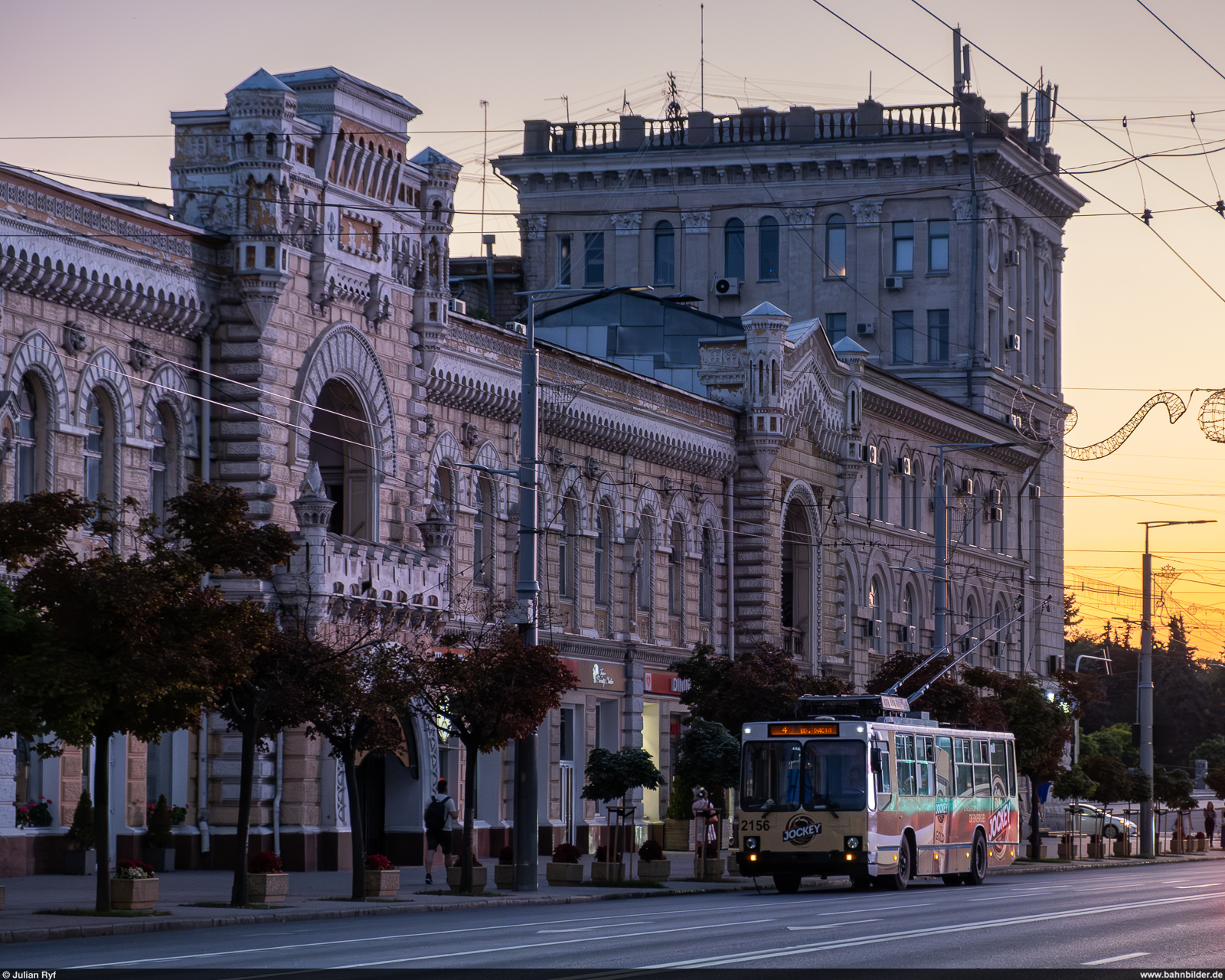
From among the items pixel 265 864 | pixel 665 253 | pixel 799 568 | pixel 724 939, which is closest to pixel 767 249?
pixel 665 253

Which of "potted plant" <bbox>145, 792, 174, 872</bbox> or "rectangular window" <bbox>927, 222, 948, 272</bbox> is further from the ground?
"rectangular window" <bbox>927, 222, 948, 272</bbox>

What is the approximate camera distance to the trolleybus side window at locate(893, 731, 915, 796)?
39594 millimetres

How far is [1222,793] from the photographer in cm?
8206

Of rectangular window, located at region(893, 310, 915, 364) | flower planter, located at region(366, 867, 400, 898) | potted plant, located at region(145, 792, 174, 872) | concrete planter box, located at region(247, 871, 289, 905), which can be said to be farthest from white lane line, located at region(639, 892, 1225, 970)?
rectangular window, located at region(893, 310, 915, 364)

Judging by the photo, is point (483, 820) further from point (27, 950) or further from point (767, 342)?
point (27, 950)

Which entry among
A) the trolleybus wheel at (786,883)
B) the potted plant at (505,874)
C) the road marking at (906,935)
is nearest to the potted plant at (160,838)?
the potted plant at (505,874)

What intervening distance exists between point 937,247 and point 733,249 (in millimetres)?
7711

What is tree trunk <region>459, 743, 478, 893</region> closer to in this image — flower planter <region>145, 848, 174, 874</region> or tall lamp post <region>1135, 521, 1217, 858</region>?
flower planter <region>145, 848, 174, 874</region>

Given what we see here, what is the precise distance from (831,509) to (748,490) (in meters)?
5.31

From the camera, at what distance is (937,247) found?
83812 millimetres

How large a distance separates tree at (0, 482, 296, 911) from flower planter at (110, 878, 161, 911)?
333 millimetres

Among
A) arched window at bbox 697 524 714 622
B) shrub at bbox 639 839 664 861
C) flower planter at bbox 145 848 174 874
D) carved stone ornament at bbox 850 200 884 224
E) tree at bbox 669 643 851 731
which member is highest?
carved stone ornament at bbox 850 200 884 224

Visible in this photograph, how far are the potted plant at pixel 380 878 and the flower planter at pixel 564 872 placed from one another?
18.5ft

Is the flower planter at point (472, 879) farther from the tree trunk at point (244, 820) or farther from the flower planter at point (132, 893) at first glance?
the flower planter at point (132, 893)
